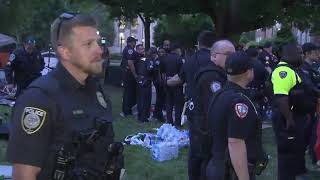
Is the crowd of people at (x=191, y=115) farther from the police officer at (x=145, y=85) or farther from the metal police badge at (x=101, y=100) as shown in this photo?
A: the police officer at (x=145, y=85)

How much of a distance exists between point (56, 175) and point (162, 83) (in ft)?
34.7

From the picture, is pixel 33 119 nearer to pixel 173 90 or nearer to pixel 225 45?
pixel 225 45

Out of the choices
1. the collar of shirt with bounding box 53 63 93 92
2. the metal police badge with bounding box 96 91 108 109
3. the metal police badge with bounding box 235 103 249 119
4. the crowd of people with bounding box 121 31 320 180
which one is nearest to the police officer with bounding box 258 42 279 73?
the crowd of people with bounding box 121 31 320 180

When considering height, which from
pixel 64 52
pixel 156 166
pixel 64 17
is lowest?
pixel 156 166

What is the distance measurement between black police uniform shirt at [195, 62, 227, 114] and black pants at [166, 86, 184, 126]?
6.46m

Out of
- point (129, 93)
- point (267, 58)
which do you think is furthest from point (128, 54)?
point (267, 58)

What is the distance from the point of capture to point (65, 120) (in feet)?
7.13

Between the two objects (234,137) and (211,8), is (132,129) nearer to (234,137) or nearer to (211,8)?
(234,137)

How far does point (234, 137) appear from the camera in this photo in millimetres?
3670

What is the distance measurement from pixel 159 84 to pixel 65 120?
10.7m

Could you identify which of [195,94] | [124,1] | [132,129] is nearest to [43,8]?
[124,1]

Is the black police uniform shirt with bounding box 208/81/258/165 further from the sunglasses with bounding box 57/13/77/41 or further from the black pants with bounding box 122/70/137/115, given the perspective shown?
the black pants with bounding box 122/70/137/115

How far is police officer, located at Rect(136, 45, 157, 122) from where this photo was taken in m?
12.4

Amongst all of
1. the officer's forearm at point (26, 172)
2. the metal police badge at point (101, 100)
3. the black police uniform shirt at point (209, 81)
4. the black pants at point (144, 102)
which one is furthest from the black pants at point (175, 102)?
the officer's forearm at point (26, 172)
